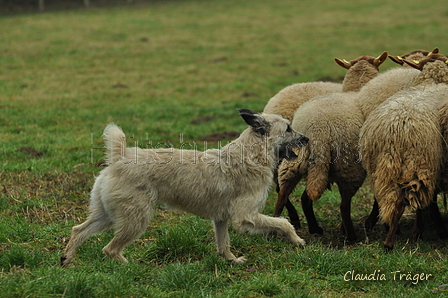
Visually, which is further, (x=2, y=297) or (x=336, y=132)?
(x=336, y=132)

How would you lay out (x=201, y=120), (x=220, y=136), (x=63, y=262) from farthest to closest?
(x=201, y=120) < (x=220, y=136) < (x=63, y=262)

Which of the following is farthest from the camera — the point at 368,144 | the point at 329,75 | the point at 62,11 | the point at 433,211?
the point at 62,11

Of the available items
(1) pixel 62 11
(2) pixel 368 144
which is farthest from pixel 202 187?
(1) pixel 62 11

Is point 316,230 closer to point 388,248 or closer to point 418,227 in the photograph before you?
point 418,227

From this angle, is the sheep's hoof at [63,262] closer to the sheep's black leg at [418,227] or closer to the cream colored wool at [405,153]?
the cream colored wool at [405,153]

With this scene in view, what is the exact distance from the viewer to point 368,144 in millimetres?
6383

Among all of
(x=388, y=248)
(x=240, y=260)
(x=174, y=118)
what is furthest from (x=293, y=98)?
(x=174, y=118)

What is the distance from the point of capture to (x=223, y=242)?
5840 millimetres

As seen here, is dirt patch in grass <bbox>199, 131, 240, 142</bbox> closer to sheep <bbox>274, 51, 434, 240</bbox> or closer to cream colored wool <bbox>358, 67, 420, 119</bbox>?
cream colored wool <bbox>358, 67, 420, 119</bbox>

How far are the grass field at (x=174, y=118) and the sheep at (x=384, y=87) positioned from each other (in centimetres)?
175

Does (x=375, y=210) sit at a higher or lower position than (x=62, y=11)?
lower

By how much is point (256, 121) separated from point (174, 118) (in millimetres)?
8198

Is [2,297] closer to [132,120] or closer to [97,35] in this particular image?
[132,120]

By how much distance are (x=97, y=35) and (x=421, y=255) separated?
2230 centimetres
